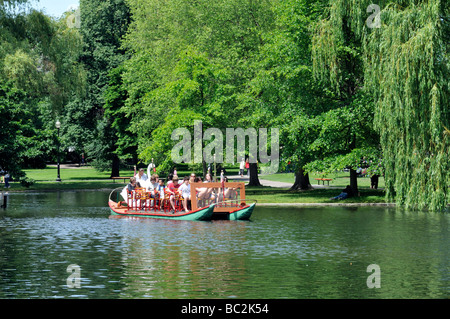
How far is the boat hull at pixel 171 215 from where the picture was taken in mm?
30391

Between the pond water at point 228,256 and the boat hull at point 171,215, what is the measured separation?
3.10ft

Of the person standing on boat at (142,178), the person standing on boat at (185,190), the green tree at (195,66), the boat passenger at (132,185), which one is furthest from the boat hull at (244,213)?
the green tree at (195,66)

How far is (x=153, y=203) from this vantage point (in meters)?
34.3

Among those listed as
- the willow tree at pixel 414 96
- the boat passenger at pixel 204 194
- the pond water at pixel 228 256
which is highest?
the willow tree at pixel 414 96

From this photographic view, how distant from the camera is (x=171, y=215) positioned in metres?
31.6

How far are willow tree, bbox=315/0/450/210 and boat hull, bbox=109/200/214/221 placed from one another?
7448 millimetres

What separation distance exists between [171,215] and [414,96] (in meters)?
11.5

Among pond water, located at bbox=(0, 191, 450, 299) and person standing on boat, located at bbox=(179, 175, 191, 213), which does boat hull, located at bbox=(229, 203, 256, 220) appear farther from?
person standing on boat, located at bbox=(179, 175, 191, 213)

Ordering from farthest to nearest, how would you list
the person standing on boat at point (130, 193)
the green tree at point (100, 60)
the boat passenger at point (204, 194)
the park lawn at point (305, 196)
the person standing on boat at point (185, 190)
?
the green tree at point (100, 60) < the park lawn at point (305, 196) < the person standing on boat at point (130, 193) < the boat passenger at point (204, 194) < the person standing on boat at point (185, 190)

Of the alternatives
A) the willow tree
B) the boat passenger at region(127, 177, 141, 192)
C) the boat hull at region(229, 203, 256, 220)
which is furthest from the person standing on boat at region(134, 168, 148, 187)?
the willow tree

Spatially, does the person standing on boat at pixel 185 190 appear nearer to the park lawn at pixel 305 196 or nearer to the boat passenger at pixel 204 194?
the boat passenger at pixel 204 194

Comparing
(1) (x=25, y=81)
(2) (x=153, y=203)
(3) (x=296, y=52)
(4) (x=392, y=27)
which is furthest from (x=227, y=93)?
(4) (x=392, y=27)
